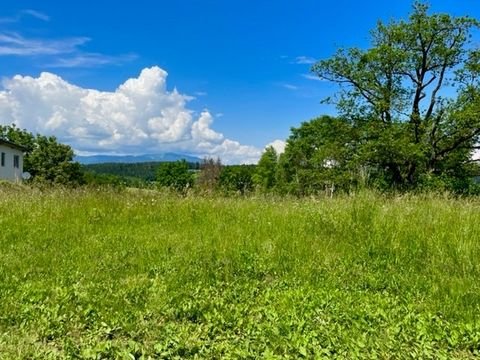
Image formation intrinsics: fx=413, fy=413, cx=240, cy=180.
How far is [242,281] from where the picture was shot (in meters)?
4.91

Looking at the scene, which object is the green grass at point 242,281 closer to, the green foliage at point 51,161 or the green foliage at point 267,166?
the green foliage at point 51,161

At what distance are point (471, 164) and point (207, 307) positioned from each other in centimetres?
3129

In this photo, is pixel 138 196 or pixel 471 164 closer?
pixel 138 196

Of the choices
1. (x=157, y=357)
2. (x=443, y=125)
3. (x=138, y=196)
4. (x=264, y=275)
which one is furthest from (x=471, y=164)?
(x=157, y=357)

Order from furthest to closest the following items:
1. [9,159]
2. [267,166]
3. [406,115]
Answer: [267,166] < [9,159] < [406,115]

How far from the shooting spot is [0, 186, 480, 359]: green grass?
3402 millimetres

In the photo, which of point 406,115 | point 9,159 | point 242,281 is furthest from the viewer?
point 9,159

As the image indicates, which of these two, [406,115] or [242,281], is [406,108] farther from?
[242,281]

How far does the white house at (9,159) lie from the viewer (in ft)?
147

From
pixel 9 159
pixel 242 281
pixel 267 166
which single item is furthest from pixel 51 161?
pixel 242 281

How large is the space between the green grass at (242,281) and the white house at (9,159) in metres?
42.0

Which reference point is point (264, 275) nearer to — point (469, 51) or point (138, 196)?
point (138, 196)

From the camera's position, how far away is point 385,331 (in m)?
3.61

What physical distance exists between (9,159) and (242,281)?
161 ft
